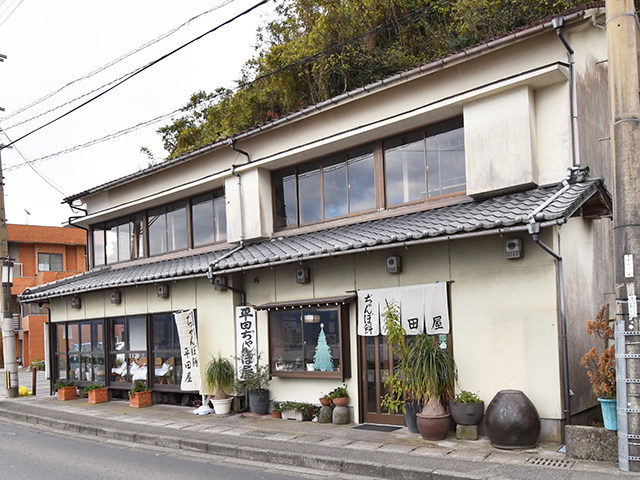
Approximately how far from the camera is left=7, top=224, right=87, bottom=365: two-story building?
117ft

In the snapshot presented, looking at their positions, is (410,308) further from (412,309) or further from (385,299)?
(385,299)

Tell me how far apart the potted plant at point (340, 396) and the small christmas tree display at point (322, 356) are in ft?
1.39

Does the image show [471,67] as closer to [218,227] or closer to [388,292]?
[388,292]

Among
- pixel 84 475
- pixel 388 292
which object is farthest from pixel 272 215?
pixel 84 475

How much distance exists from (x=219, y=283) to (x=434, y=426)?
241 inches

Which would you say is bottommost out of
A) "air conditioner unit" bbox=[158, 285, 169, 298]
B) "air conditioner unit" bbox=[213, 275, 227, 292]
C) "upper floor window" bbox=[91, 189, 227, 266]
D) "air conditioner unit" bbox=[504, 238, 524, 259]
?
"air conditioner unit" bbox=[158, 285, 169, 298]

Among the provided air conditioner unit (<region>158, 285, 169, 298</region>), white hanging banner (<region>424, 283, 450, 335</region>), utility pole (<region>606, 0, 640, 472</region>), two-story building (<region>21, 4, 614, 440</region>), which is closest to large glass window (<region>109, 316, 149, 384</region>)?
two-story building (<region>21, 4, 614, 440</region>)

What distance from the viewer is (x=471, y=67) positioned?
10.7m

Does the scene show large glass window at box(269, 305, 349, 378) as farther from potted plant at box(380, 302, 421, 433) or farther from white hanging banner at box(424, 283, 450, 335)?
white hanging banner at box(424, 283, 450, 335)

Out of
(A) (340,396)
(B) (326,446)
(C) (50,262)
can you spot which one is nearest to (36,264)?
(C) (50,262)

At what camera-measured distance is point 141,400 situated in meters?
15.3

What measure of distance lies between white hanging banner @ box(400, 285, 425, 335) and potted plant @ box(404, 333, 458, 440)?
561 mm

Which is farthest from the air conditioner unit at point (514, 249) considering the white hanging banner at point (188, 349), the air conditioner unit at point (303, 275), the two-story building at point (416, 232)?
the white hanging banner at point (188, 349)

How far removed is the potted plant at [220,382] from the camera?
1320cm
